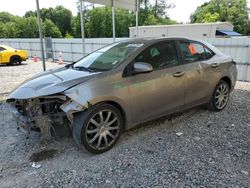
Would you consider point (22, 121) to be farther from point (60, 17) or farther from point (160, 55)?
point (60, 17)

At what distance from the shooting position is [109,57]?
375 centimetres

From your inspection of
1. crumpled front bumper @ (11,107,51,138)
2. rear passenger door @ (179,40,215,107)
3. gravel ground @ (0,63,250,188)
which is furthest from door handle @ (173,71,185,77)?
crumpled front bumper @ (11,107,51,138)

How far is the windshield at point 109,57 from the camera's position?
347cm

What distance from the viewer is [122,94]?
10.6 ft

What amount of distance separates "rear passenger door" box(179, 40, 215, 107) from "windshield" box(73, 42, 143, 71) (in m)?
0.97

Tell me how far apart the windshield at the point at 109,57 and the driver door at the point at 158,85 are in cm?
24

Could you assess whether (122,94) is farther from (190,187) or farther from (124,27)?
(124,27)

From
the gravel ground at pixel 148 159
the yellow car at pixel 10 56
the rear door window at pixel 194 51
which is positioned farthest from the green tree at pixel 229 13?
the gravel ground at pixel 148 159

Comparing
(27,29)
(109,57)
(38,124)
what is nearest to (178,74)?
(109,57)

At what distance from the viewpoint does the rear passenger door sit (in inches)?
157

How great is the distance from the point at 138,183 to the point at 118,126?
932 millimetres

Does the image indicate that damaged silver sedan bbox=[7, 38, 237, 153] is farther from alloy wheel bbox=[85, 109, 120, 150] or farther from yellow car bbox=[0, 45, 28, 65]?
yellow car bbox=[0, 45, 28, 65]

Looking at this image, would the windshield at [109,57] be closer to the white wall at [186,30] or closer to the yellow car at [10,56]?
the yellow car at [10,56]

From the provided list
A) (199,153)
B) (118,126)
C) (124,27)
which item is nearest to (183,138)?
(199,153)
